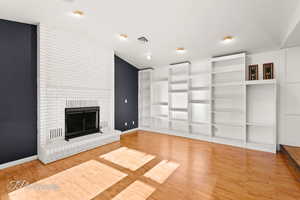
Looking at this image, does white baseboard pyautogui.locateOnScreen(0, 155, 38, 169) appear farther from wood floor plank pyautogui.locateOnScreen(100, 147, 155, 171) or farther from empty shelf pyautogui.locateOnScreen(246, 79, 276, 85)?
empty shelf pyautogui.locateOnScreen(246, 79, 276, 85)

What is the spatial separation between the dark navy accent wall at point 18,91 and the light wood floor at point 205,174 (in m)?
0.43

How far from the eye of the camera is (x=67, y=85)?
3.42 metres

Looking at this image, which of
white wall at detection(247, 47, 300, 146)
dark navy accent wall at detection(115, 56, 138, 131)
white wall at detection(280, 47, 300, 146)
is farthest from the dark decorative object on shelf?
dark navy accent wall at detection(115, 56, 138, 131)

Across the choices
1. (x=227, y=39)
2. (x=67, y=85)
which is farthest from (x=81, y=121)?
(x=227, y=39)

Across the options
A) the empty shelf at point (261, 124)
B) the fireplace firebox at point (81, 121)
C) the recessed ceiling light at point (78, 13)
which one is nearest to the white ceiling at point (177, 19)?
the recessed ceiling light at point (78, 13)

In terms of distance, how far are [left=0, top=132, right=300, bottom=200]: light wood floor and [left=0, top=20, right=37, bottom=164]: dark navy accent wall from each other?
0.43 m

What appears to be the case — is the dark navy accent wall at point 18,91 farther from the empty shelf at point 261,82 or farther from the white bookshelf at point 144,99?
the empty shelf at point 261,82

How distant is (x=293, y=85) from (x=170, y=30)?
3256 mm

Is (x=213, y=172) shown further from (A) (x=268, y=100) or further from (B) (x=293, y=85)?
(B) (x=293, y=85)

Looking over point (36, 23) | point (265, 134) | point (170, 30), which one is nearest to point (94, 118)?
point (36, 23)

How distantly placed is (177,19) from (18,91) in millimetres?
3543

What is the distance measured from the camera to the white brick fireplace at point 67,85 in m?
2.98

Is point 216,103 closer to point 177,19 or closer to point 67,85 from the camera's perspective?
point 177,19

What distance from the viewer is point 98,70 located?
4109mm
